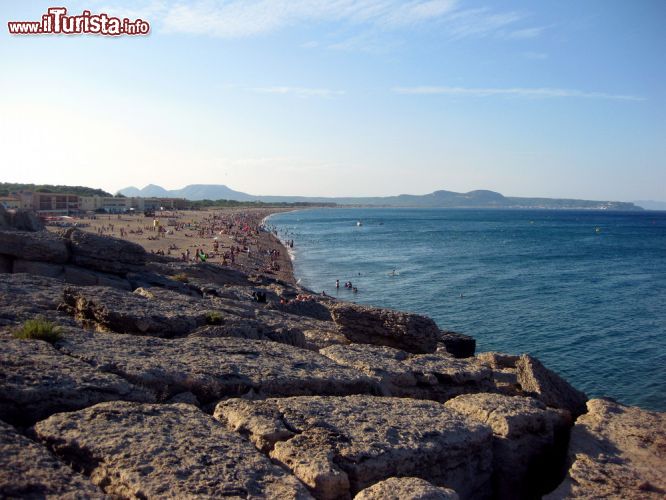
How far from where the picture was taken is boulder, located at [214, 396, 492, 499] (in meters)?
5.05

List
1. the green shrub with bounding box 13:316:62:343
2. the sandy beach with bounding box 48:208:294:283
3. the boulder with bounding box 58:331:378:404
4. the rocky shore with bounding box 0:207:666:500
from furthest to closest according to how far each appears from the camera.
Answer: the sandy beach with bounding box 48:208:294:283 → the green shrub with bounding box 13:316:62:343 → the boulder with bounding box 58:331:378:404 → the rocky shore with bounding box 0:207:666:500

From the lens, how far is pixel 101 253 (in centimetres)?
1566

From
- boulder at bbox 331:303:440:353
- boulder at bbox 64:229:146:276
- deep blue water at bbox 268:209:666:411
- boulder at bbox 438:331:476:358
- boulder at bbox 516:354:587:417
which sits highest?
boulder at bbox 64:229:146:276

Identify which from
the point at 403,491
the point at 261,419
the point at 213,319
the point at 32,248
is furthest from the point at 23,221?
the point at 403,491

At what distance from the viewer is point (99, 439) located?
471 cm

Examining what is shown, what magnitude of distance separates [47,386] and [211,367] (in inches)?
77.2

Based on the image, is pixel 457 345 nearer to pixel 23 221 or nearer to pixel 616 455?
pixel 616 455

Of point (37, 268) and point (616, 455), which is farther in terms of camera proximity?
point (37, 268)

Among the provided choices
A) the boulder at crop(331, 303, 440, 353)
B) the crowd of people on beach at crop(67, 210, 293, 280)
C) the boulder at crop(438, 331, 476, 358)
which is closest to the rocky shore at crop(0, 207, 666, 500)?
the boulder at crop(331, 303, 440, 353)

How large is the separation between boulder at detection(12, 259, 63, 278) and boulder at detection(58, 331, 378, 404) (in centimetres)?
805

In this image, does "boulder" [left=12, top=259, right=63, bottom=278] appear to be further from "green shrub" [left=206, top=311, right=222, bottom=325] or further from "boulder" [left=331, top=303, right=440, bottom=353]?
"boulder" [left=331, top=303, right=440, bottom=353]

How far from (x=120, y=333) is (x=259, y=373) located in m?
2.75

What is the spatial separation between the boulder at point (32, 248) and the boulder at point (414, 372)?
992 cm

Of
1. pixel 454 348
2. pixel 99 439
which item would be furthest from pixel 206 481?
pixel 454 348
